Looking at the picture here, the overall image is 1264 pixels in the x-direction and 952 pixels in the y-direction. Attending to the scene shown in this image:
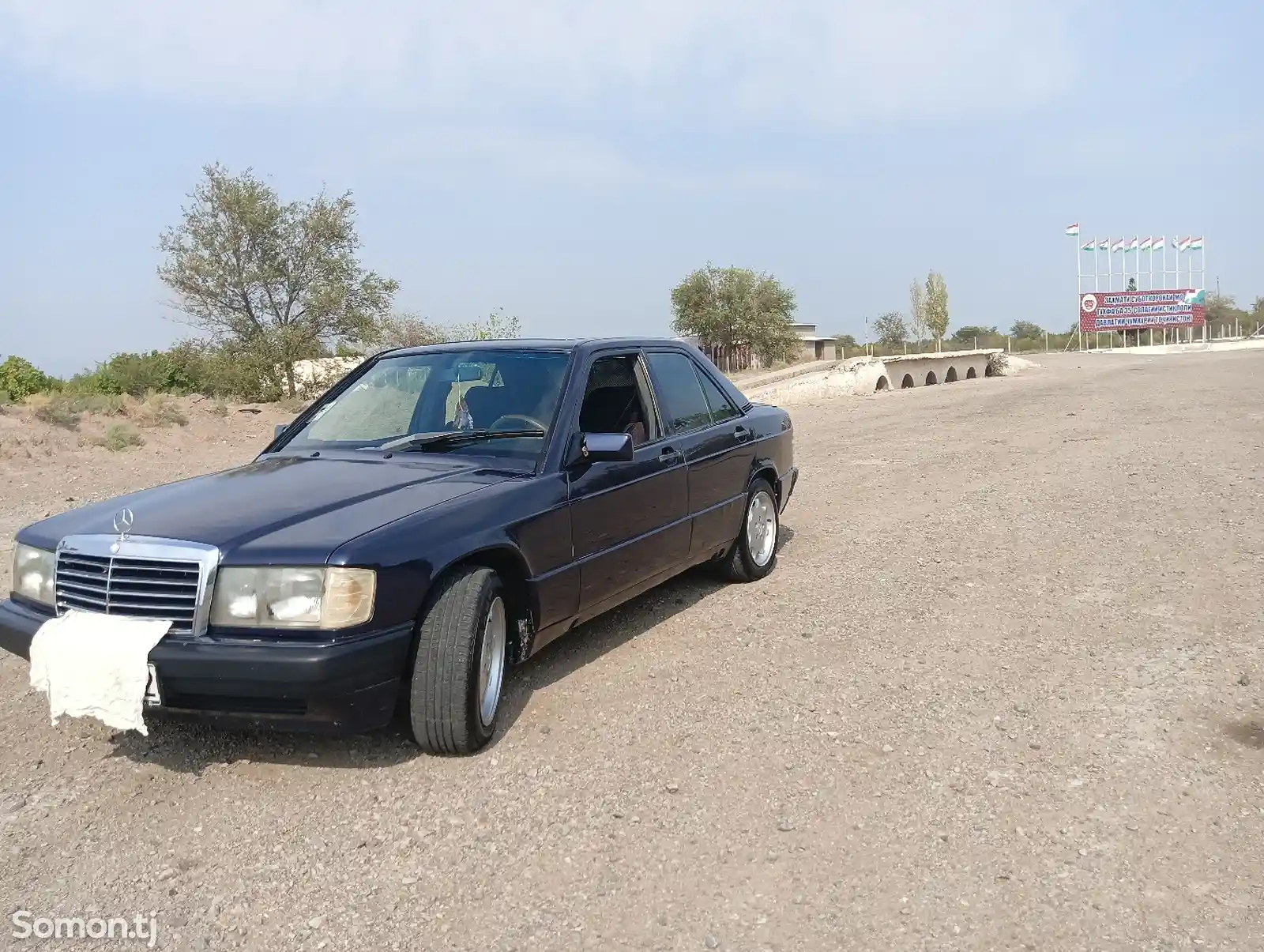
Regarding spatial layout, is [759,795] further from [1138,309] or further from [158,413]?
[1138,309]

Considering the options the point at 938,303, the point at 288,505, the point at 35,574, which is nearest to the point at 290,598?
the point at 288,505

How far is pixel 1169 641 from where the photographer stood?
4973 millimetres

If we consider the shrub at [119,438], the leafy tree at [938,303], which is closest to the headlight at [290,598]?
the shrub at [119,438]

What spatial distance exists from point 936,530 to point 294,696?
17.4 ft

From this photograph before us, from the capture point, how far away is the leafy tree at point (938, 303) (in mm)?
67062

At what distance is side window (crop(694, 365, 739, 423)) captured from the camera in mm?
6176

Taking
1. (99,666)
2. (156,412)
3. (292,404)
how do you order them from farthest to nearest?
(292,404) → (156,412) → (99,666)

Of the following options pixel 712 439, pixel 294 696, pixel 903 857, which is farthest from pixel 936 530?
pixel 294 696

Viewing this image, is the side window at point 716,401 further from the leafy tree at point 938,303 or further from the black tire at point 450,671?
the leafy tree at point 938,303

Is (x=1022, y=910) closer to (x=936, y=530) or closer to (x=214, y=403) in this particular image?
(x=936, y=530)

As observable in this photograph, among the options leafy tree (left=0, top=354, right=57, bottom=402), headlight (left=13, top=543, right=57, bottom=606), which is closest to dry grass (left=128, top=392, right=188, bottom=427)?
leafy tree (left=0, top=354, right=57, bottom=402)

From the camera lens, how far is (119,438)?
1502 centimetres

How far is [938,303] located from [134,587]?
6786 cm

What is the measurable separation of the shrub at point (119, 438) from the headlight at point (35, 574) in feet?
39.0
